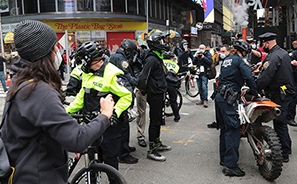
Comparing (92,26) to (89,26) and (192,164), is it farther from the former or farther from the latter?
(192,164)

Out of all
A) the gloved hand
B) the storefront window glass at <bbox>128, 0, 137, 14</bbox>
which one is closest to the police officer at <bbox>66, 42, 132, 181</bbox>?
the gloved hand

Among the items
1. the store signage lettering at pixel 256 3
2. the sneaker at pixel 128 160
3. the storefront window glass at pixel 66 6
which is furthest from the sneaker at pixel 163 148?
the storefront window glass at pixel 66 6

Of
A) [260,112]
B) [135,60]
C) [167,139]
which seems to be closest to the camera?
[260,112]

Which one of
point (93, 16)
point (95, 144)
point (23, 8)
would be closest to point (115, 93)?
point (95, 144)

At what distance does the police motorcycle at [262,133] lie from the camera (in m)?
4.03

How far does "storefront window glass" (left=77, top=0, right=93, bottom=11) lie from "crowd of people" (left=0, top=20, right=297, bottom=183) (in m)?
22.1

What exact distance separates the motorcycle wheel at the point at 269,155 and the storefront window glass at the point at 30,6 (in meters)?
27.9

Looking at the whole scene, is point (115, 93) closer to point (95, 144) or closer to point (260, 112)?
point (95, 144)

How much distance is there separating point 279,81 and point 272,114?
948 millimetres

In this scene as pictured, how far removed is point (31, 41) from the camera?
1771 mm

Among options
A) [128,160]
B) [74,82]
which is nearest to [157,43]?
[74,82]

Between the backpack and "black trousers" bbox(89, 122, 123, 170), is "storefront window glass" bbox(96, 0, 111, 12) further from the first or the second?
A: "black trousers" bbox(89, 122, 123, 170)

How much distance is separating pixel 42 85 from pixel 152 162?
370 cm

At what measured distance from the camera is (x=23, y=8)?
28656 millimetres
